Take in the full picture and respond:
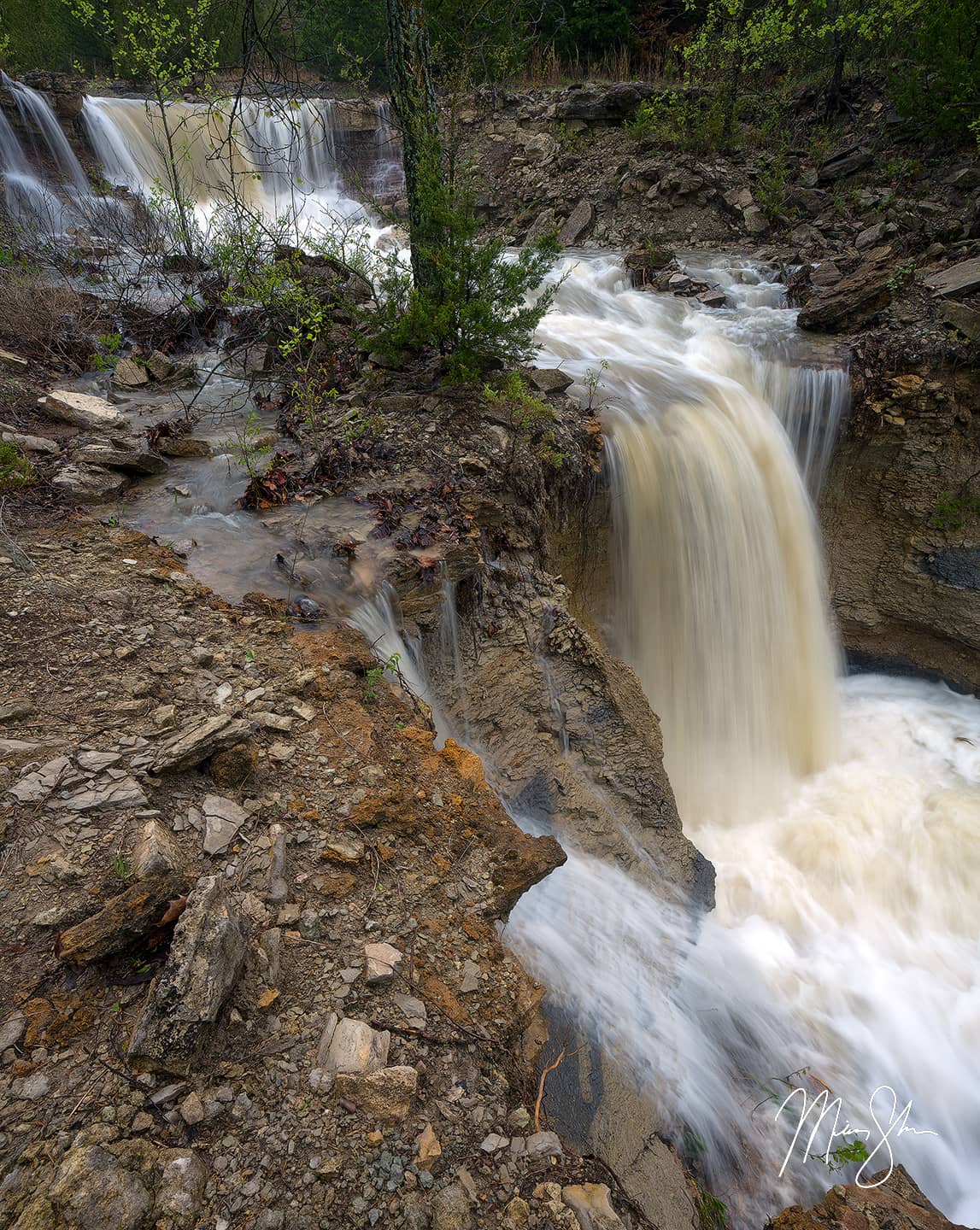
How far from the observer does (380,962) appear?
200cm

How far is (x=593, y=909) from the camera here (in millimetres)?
3482

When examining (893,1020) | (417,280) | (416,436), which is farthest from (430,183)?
(893,1020)

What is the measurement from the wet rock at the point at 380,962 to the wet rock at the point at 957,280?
877cm

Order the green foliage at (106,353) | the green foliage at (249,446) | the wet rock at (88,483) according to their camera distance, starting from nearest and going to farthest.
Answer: the wet rock at (88,483), the green foliage at (249,446), the green foliage at (106,353)

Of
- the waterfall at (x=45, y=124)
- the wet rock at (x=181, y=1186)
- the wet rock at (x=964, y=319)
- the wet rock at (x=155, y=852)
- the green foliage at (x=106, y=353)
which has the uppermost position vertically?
the waterfall at (x=45, y=124)

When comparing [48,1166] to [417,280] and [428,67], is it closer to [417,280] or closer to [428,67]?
[417,280]

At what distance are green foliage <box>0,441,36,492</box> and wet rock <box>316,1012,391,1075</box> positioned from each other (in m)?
3.94

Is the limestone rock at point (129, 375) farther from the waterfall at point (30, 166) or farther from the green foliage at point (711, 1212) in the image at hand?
the green foliage at point (711, 1212)

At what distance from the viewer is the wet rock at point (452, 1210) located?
151 cm

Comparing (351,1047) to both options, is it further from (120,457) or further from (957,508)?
Result: (957,508)

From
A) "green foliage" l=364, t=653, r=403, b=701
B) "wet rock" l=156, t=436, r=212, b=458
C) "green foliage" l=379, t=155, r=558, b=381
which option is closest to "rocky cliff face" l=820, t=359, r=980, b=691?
"green foliage" l=379, t=155, r=558, b=381

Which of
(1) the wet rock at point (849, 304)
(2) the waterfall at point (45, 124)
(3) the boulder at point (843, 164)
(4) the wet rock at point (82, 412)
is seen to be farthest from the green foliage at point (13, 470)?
(3) the boulder at point (843, 164)

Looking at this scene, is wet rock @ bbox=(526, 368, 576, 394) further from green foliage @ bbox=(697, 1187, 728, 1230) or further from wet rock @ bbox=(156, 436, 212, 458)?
green foliage @ bbox=(697, 1187, 728, 1230)
